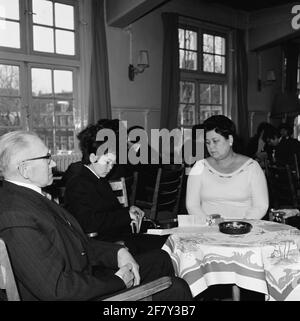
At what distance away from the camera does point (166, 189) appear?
12.4ft

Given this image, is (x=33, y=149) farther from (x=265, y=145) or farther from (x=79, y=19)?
(x=265, y=145)

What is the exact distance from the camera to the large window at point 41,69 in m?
5.16

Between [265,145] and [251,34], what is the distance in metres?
2.87

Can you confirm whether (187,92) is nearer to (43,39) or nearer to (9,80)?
(43,39)

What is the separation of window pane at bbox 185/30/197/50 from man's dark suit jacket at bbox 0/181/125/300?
610 centimetres

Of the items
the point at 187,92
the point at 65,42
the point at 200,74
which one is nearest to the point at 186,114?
the point at 187,92

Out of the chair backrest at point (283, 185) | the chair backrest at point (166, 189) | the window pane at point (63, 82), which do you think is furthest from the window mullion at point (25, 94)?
the chair backrest at point (283, 185)

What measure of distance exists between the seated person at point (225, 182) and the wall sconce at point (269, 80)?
5971mm

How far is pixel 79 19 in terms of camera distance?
5.64m

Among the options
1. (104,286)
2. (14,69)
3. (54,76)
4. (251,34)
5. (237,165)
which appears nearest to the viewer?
(104,286)

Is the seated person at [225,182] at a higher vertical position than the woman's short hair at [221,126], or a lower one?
lower

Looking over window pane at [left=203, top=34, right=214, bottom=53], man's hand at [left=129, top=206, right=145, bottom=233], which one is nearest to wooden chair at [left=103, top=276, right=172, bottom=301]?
man's hand at [left=129, top=206, right=145, bottom=233]

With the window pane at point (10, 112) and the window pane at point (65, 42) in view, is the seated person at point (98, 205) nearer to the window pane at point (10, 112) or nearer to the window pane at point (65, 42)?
the window pane at point (10, 112)
